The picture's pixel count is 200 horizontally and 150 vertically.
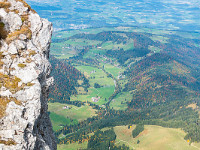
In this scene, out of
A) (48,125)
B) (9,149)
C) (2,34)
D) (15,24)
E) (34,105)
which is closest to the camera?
(9,149)

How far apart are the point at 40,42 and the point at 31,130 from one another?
86.3 feet

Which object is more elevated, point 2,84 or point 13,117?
point 2,84

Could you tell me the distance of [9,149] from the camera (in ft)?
133

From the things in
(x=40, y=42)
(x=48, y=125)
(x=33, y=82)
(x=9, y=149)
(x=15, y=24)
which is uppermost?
(x=15, y=24)

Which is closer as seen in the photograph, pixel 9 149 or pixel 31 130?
pixel 9 149

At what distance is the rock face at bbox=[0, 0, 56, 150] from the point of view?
1700 inches

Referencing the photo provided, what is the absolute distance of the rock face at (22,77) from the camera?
43172 millimetres

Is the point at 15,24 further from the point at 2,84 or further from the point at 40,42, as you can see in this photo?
the point at 2,84

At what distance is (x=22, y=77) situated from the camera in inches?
1989

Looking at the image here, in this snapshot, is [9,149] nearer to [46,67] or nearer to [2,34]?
[46,67]

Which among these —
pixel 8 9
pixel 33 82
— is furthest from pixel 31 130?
pixel 8 9

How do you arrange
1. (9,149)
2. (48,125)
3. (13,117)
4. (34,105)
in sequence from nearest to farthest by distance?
1. (9,149)
2. (13,117)
3. (34,105)
4. (48,125)

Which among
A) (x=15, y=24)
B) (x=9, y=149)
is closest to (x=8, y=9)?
(x=15, y=24)

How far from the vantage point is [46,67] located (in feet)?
189
